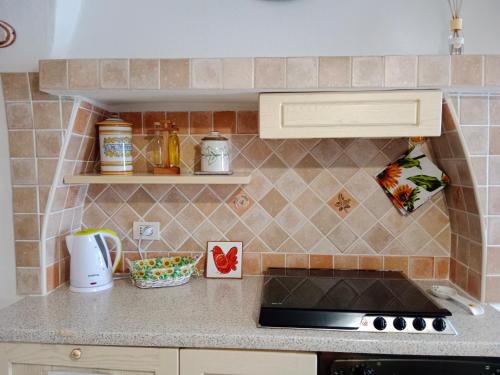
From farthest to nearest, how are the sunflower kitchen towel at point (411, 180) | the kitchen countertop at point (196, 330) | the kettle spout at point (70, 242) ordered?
1. the sunflower kitchen towel at point (411, 180)
2. the kettle spout at point (70, 242)
3. the kitchen countertop at point (196, 330)

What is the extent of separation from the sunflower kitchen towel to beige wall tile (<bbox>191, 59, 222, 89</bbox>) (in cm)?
86

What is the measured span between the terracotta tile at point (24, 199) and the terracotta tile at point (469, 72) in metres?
1.61

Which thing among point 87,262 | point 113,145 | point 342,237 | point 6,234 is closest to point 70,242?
point 87,262

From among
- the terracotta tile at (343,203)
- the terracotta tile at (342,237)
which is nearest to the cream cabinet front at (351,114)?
the terracotta tile at (343,203)

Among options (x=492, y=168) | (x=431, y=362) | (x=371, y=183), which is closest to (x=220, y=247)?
(x=371, y=183)

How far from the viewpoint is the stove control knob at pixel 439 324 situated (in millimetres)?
1115

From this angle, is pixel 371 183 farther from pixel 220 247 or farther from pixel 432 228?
pixel 220 247

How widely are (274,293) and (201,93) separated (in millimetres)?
811

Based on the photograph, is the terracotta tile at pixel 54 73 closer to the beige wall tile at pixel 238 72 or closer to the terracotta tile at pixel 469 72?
the beige wall tile at pixel 238 72

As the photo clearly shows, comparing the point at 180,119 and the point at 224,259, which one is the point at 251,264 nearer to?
the point at 224,259

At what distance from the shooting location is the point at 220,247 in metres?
1.64

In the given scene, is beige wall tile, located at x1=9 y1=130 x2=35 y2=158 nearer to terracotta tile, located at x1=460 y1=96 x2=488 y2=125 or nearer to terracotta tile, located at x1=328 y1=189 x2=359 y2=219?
terracotta tile, located at x1=328 y1=189 x2=359 y2=219

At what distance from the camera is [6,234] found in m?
1.40

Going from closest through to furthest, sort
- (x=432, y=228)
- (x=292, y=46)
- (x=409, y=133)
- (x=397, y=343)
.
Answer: (x=397, y=343) → (x=409, y=133) → (x=292, y=46) → (x=432, y=228)
